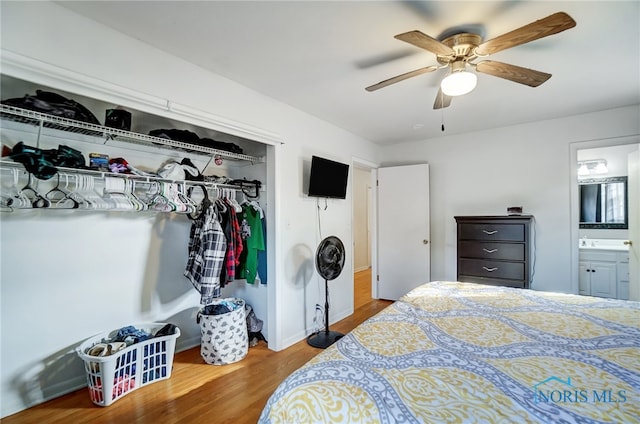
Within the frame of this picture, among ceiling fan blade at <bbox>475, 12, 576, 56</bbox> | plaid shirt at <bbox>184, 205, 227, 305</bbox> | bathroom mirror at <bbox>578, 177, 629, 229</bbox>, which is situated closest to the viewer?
ceiling fan blade at <bbox>475, 12, 576, 56</bbox>

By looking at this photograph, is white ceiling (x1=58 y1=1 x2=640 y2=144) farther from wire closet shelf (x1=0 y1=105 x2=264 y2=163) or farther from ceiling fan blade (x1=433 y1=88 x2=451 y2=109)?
wire closet shelf (x1=0 y1=105 x2=264 y2=163)

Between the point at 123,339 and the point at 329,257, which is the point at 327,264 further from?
the point at 123,339

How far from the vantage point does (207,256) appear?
2.33 meters

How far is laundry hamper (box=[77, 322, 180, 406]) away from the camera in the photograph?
185cm

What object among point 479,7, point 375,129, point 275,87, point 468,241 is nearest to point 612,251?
point 468,241

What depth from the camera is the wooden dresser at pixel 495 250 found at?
9.51 feet

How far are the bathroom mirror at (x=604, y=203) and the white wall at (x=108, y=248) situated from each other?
3.59m

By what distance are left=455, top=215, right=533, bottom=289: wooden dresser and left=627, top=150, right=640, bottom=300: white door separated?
949mm

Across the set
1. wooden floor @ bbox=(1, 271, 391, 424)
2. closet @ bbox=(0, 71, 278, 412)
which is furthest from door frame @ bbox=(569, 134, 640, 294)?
closet @ bbox=(0, 71, 278, 412)

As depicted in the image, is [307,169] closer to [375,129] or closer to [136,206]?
[375,129]

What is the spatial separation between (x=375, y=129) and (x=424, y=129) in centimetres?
61

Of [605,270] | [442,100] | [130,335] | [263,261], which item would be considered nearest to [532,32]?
[442,100]

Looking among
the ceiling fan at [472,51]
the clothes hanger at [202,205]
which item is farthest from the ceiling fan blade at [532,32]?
the clothes hanger at [202,205]

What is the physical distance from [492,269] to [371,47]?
2574 millimetres
